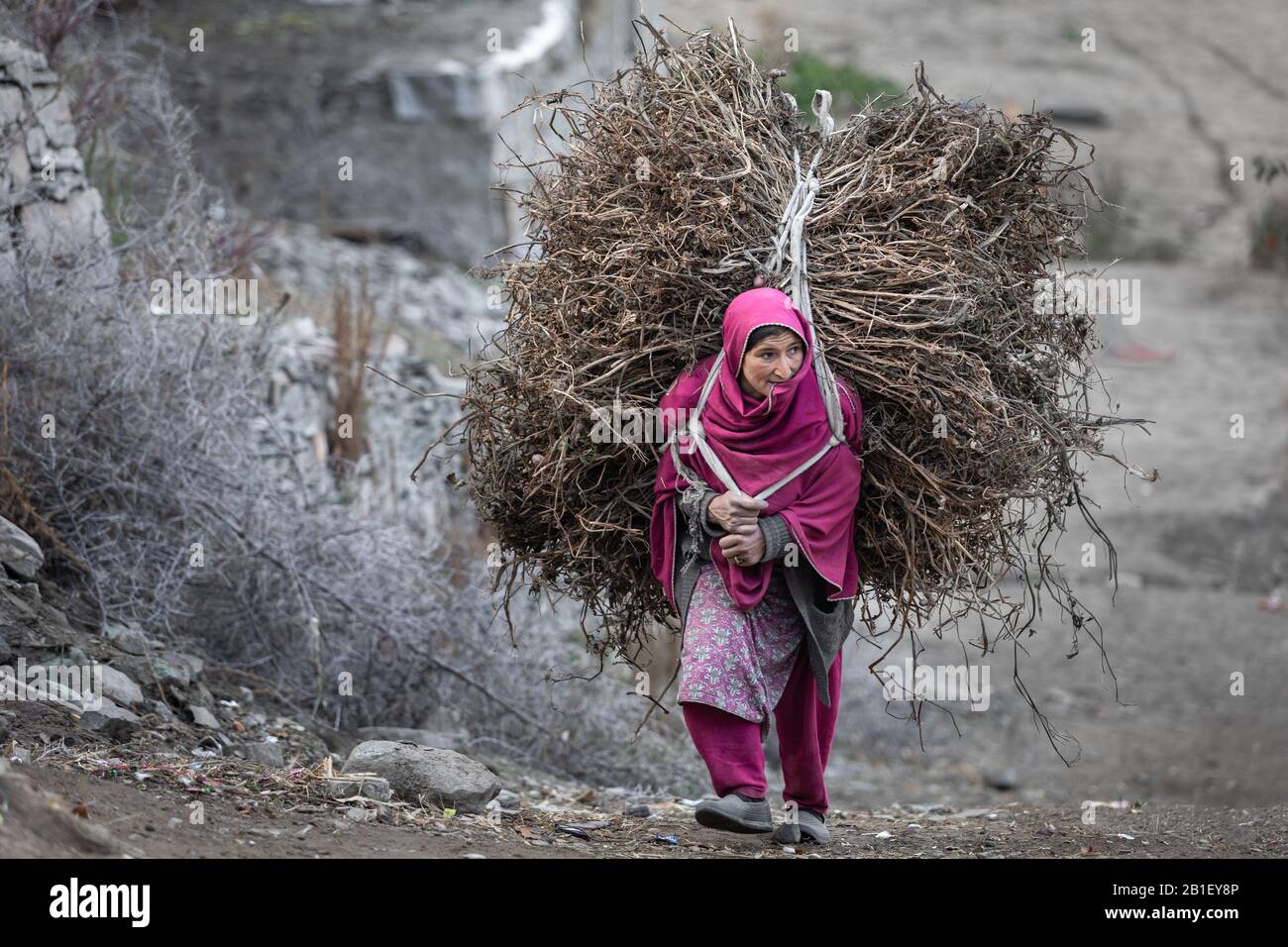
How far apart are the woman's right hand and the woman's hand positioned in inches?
0.6

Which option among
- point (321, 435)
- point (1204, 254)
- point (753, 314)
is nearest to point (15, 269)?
point (321, 435)

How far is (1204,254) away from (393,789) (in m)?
14.7

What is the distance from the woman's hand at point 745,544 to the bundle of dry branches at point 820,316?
41cm

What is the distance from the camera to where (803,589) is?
3.96m

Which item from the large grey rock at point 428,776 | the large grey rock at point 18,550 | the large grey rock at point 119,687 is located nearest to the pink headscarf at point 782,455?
the large grey rock at point 428,776

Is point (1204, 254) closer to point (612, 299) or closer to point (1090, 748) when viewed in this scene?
point (1090, 748)

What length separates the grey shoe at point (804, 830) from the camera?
4137 mm

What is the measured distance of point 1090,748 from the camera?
328 inches

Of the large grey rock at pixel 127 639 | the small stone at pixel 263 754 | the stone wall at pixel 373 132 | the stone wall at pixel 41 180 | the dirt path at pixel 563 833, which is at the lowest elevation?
the dirt path at pixel 563 833

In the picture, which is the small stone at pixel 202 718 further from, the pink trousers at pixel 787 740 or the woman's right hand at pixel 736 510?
the woman's right hand at pixel 736 510

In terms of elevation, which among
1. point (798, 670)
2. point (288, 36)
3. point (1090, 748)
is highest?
point (288, 36)

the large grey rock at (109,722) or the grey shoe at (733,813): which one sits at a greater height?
the large grey rock at (109,722)

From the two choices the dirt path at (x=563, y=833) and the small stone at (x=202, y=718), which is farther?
the small stone at (x=202, y=718)

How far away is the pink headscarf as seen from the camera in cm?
379
